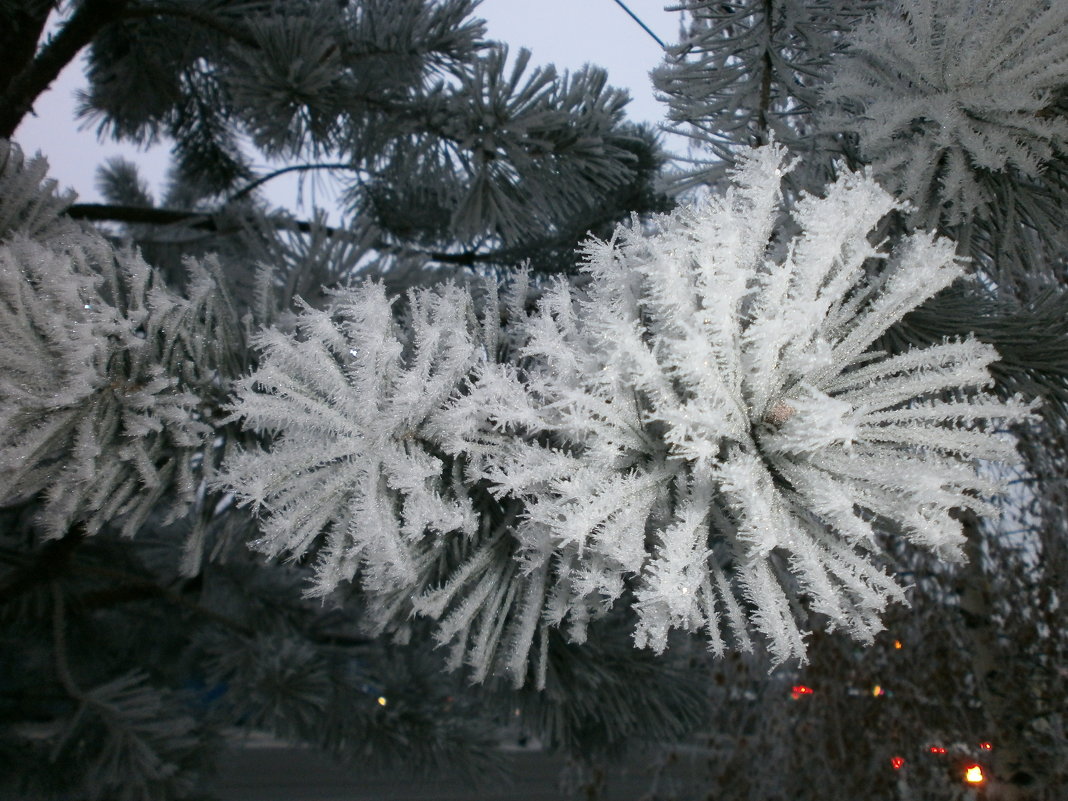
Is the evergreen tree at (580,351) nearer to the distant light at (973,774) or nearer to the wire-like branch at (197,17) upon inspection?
the wire-like branch at (197,17)

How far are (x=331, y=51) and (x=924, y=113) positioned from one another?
1.17 ft

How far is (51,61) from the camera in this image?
455mm

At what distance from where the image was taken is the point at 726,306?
6.5 inches

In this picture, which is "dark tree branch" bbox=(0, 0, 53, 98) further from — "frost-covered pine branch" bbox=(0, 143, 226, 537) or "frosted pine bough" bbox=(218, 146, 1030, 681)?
"frosted pine bough" bbox=(218, 146, 1030, 681)

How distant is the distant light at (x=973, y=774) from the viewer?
82cm

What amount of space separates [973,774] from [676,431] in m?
0.90

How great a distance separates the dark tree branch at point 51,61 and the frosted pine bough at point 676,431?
32 cm

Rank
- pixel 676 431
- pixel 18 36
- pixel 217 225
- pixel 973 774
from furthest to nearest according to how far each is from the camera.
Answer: pixel 973 774 < pixel 217 225 < pixel 18 36 < pixel 676 431

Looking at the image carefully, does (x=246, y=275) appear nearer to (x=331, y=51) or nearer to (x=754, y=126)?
(x=331, y=51)

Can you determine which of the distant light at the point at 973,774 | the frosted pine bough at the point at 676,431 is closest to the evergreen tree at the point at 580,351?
the frosted pine bough at the point at 676,431

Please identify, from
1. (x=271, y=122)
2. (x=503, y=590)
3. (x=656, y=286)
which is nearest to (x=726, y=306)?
(x=656, y=286)

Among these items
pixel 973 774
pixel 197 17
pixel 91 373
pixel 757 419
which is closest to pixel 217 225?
pixel 197 17

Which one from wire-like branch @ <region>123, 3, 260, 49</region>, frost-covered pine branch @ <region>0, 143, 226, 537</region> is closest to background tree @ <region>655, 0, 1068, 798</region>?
frost-covered pine branch @ <region>0, 143, 226, 537</region>

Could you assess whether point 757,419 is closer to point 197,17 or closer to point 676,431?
point 676,431
